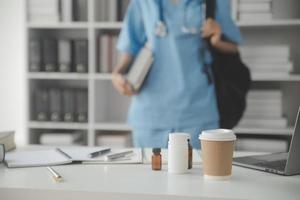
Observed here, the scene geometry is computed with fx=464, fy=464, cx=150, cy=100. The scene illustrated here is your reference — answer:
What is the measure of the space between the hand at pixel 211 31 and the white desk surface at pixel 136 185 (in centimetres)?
139

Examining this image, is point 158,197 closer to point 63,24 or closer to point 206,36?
point 206,36

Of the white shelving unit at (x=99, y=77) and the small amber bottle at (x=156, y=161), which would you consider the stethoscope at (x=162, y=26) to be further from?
the small amber bottle at (x=156, y=161)

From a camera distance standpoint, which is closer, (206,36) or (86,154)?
(86,154)

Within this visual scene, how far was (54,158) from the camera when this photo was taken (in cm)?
147

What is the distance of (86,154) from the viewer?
1534 millimetres

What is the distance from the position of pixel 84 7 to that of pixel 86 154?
6.51ft

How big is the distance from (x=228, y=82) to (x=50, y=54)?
4.37 feet

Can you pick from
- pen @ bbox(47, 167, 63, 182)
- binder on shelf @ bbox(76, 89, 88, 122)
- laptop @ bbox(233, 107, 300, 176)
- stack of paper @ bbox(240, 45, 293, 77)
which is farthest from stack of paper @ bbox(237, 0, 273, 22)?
pen @ bbox(47, 167, 63, 182)

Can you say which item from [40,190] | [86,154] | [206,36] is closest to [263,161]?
[86,154]

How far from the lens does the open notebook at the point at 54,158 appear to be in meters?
1.40

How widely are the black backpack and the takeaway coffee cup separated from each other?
1.37 metres

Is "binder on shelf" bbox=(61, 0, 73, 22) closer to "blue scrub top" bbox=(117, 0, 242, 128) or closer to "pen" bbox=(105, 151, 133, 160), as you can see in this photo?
"blue scrub top" bbox=(117, 0, 242, 128)

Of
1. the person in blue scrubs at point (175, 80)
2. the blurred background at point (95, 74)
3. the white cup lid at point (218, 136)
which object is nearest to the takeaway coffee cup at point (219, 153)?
the white cup lid at point (218, 136)

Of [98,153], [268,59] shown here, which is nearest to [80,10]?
[268,59]
